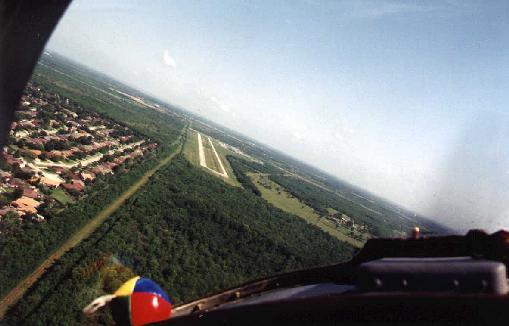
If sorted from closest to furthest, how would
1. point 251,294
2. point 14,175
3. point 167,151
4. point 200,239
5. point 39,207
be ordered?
point 251,294
point 39,207
point 14,175
point 200,239
point 167,151

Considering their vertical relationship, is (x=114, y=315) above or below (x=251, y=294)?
below

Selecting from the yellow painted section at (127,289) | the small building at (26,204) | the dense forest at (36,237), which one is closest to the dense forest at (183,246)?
the dense forest at (36,237)

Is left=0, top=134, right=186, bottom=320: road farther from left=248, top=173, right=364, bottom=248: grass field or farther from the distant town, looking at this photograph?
left=248, top=173, right=364, bottom=248: grass field

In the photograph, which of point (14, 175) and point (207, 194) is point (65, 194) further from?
point (207, 194)

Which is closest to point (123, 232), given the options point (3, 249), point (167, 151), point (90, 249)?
point (90, 249)

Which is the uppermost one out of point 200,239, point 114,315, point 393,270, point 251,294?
point 393,270

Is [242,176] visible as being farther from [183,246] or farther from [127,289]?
[127,289]

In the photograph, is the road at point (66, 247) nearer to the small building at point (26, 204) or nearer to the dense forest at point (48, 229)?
the dense forest at point (48, 229)
